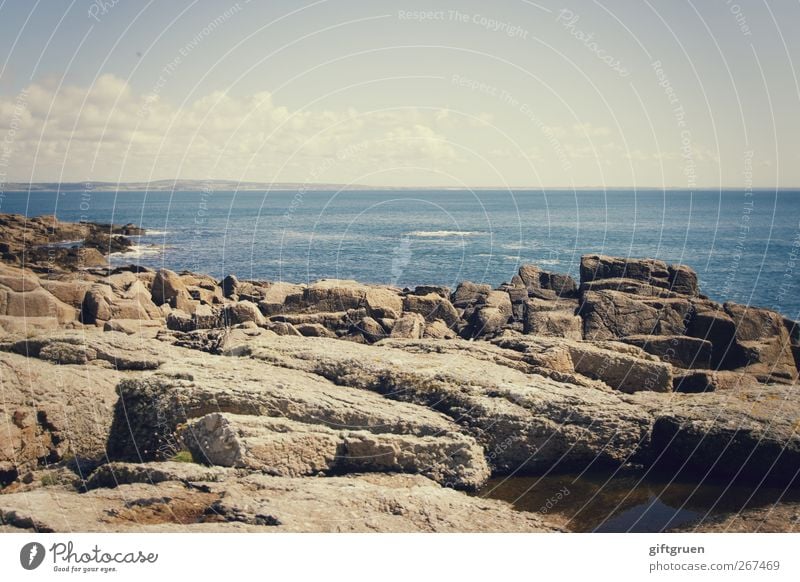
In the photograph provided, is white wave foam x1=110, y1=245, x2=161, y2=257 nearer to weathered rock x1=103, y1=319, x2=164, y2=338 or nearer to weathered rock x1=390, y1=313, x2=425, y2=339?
weathered rock x1=103, y1=319, x2=164, y2=338

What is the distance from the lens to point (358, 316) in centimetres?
2128

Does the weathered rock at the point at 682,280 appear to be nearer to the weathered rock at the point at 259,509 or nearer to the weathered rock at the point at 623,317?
the weathered rock at the point at 623,317

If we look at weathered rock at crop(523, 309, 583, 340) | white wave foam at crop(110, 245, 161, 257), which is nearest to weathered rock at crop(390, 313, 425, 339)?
weathered rock at crop(523, 309, 583, 340)

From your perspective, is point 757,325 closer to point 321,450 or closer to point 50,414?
point 321,450

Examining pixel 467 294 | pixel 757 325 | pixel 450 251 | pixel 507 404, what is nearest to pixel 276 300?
pixel 467 294

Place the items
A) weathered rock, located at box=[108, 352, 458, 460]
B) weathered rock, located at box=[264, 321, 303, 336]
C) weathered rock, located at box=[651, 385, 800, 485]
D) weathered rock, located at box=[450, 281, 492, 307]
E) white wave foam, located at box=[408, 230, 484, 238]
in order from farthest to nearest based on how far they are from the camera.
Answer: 1. white wave foam, located at box=[408, 230, 484, 238]
2. weathered rock, located at box=[450, 281, 492, 307]
3. weathered rock, located at box=[264, 321, 303, 336]
4. weathered rock, located at box=[651, 385, 800, 485]
5. weathered rock, located at box=[108, 352, 458, 460]

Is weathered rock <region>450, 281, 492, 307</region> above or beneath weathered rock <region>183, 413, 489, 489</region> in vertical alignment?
above

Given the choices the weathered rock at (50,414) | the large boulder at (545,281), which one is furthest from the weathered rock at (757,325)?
the weathered rock at (50,414)
